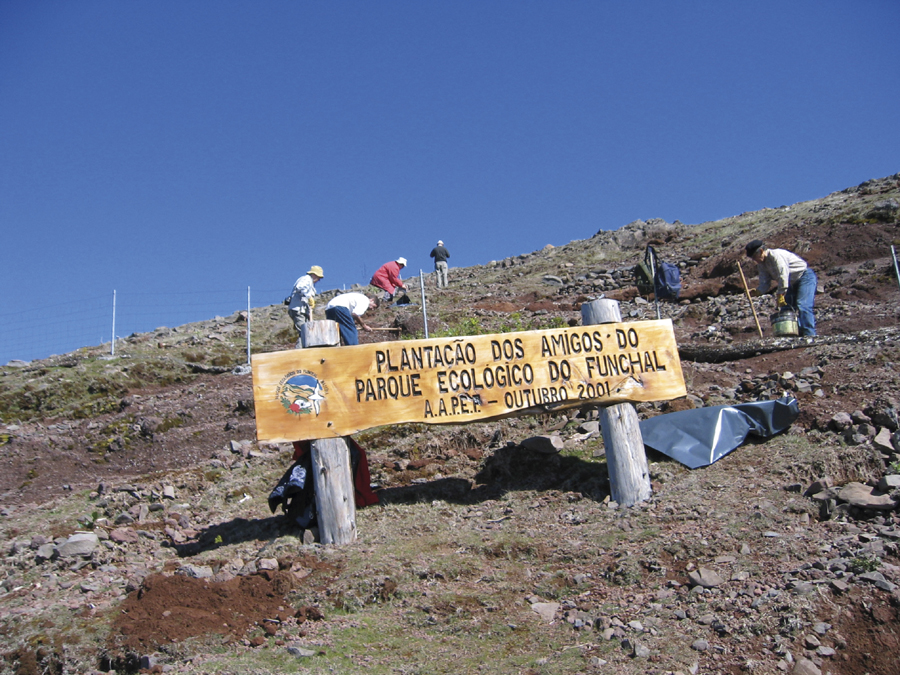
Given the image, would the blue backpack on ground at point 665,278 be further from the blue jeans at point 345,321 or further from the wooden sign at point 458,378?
the blue jeans at point 345,321

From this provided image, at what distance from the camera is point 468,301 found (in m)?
19.7

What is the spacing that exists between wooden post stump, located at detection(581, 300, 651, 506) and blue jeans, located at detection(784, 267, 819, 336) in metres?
4.15

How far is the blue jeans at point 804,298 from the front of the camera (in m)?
9.48

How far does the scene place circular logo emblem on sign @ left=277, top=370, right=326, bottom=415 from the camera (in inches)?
249

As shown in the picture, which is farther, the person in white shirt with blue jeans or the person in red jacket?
the person in red jacket

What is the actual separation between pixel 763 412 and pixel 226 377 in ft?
35.4

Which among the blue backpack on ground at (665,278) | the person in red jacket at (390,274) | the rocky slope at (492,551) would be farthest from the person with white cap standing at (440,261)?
the rocky slope at (492,551)

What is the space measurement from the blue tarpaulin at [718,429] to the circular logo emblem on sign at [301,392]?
333 centimetres

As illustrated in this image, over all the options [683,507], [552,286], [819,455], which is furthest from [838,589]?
[552,286]

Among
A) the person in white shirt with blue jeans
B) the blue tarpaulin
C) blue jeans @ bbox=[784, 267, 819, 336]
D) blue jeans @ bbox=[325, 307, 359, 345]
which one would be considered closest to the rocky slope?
the blue tarpaulin

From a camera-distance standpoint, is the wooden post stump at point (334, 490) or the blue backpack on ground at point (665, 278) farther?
the blue backpack on ground at point (665, 278)

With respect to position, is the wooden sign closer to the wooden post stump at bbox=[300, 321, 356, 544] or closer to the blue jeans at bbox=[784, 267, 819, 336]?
the wooden post stump at bbox=[300, 321, 356, 544]

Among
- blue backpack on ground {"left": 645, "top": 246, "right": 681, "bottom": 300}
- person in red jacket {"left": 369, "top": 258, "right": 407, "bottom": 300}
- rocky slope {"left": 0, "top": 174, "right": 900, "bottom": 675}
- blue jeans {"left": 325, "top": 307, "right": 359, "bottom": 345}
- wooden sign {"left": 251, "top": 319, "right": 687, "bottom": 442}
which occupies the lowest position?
rocky slope {"left": 0, "top": 174, "right": 900, "bottom": 675}

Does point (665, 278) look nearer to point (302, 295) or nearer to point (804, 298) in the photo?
point (804, 298)
